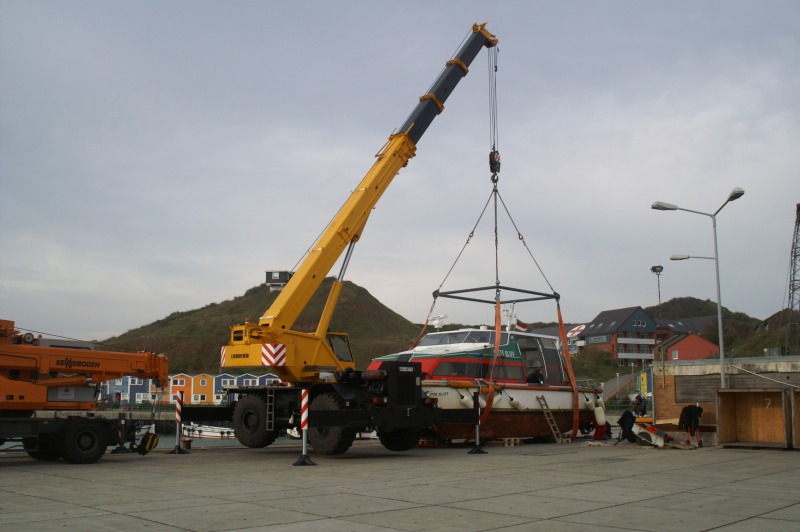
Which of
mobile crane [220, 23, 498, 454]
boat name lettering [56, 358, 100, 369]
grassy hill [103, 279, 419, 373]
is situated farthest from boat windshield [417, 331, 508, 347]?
grassy hill [103, 279, 419, 373]

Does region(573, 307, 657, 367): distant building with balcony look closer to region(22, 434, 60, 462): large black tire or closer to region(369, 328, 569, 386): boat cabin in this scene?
region(369, 328, 569, 386): boat cabin

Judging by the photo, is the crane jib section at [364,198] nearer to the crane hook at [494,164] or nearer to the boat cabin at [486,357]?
the crane hook at [494,164]

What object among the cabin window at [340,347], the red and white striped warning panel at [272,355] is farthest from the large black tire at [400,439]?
the red and white striped warning panel at [272,355]

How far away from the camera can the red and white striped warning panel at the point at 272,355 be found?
14.5 m

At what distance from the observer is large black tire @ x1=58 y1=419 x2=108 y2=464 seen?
12.9 m

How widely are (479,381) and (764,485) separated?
28.9ft

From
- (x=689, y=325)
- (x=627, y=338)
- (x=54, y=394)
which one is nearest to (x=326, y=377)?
(x=54, y=394)

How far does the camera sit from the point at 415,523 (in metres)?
7.14

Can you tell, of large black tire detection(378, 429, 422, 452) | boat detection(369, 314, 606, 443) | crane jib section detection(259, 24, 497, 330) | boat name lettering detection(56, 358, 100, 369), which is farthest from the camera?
boat detection(369, 314, 606, 443)

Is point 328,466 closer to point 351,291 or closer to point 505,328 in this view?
point 505,328

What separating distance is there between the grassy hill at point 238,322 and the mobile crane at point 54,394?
7474cm

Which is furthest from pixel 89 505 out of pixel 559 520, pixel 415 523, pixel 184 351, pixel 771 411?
pixel 184 351

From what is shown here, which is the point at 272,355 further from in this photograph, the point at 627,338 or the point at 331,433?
the point at 627,338

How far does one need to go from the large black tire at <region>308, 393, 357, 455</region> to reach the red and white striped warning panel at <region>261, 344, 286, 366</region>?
3.55 ft
